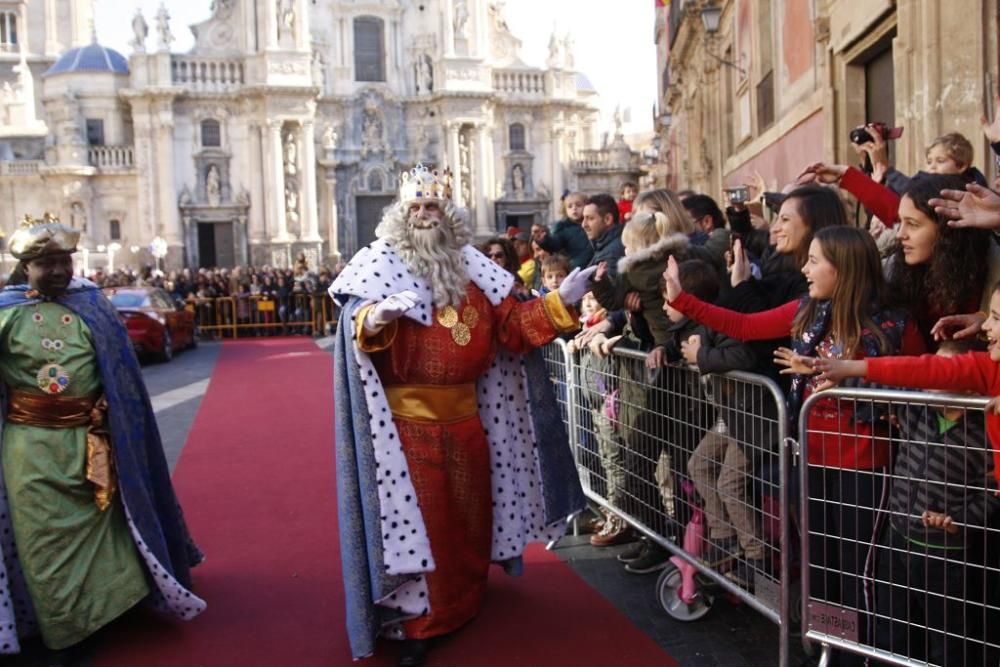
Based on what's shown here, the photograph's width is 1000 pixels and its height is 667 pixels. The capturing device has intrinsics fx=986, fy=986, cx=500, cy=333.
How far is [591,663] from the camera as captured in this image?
4504mm

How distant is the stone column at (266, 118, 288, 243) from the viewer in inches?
1443

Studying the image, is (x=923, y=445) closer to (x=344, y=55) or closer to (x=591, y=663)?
(x=591, y=663)

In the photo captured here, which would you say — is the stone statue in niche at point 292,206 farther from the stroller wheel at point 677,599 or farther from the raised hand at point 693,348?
the raised hand at point 693,348

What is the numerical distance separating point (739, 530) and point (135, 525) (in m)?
2.91

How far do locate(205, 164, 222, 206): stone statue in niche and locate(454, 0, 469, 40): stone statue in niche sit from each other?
10910 mm

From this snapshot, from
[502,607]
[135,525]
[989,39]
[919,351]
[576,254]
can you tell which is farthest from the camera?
[576,254]

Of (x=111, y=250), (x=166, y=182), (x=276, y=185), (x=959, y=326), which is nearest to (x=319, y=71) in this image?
(x=276, y=185)

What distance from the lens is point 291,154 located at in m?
37.4

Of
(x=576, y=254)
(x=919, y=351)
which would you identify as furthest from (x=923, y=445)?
(x=576, y=254)

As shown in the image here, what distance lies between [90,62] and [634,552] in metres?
42.8

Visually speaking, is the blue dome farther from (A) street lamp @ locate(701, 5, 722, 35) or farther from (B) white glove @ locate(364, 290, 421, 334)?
(B) white glove @ locate(364, 290, 421, 334)

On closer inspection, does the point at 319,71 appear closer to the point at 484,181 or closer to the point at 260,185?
the point at 260,185

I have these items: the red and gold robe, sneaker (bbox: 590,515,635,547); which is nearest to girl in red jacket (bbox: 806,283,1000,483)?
the red and gold robe

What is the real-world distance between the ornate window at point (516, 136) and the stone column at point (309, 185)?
8.62 meters
